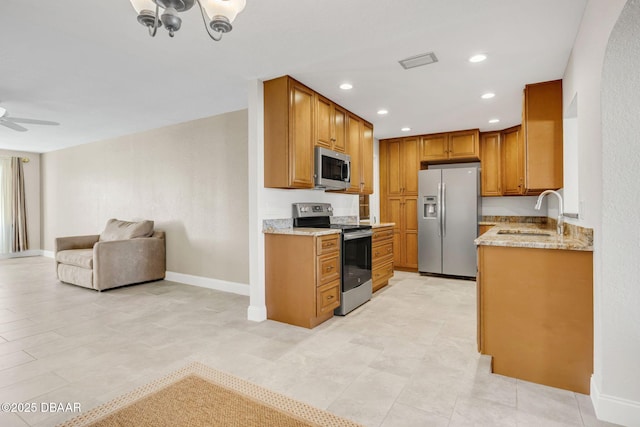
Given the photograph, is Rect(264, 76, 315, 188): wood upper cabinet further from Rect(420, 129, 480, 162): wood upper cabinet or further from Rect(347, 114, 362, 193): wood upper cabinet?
Rect(420, 129, 480, 162): wood upper cabinet

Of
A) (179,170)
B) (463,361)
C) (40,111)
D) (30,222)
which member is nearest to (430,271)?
(463,361)

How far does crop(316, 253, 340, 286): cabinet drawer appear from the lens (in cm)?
305

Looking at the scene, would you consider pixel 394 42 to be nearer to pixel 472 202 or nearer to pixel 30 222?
pixel 472 202

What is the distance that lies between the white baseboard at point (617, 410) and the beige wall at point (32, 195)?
10.1 meters

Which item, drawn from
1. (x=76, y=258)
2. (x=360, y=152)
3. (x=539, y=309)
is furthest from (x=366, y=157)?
(x=76, y=258)

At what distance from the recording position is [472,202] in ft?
16.3

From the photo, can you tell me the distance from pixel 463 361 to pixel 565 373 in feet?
1.96

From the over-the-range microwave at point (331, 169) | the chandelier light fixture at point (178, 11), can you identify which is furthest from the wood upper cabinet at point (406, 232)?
the chandelier light fixture at point (178, 11)

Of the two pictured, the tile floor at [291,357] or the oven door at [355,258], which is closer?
the tile floor at [291,357]

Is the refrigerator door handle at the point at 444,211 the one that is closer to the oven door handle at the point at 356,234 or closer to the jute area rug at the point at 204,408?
the oven door handle at the point at 356,234

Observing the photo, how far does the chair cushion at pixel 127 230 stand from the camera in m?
4.86

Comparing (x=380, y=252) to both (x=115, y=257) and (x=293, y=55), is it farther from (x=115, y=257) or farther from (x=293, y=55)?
(x=115, y=257)

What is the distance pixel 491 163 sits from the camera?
17.2ft

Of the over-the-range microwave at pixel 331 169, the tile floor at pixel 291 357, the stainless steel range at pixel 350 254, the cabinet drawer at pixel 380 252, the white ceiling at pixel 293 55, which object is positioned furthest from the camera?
the cabinet drawer at pixel 380 252
